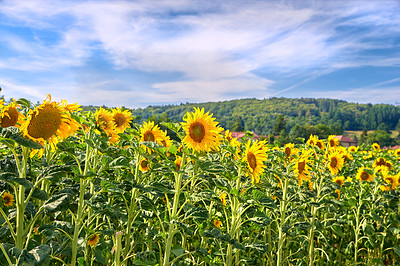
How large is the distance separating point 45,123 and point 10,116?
10.6 inches

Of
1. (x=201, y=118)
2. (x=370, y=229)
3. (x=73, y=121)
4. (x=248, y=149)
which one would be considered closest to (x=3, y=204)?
(x=73, y=121)

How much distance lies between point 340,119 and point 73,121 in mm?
215459

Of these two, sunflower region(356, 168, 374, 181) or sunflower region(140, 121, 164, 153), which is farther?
sunflower region(356, 168, 374, 181)

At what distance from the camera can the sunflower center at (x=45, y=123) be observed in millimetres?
2005

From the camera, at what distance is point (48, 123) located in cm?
211

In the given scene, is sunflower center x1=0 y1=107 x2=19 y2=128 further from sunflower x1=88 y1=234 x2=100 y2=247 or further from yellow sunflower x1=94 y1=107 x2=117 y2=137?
sunflower x1=88 y1=234 x2=100 y2=247

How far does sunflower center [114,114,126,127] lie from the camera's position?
3450mm

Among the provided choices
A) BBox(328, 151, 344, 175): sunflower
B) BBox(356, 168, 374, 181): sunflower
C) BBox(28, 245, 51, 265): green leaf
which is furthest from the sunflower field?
BBox(356, 168, 374, 181): sunflower

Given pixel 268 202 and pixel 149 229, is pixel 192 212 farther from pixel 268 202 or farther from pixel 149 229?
pixel 268 202

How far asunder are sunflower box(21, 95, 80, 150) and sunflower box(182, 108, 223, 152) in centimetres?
103

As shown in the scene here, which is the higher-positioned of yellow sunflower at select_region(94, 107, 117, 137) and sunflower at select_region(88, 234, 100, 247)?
yellow sunflower at select_region(94, 107, 117, 137)

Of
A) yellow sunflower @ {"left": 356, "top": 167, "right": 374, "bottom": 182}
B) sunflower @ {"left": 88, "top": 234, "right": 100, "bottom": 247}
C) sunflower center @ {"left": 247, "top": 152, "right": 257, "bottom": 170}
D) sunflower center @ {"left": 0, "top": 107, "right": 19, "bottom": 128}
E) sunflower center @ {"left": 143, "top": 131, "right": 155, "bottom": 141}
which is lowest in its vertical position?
sunflower @ {"left": 88, "top": 234, "right": 100, "bottom": 247}

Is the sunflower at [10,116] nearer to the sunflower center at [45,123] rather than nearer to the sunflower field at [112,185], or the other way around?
the sunflower field at [112,185]

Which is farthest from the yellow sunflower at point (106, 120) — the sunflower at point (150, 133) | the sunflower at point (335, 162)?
the sunflower at point (335, 162)
